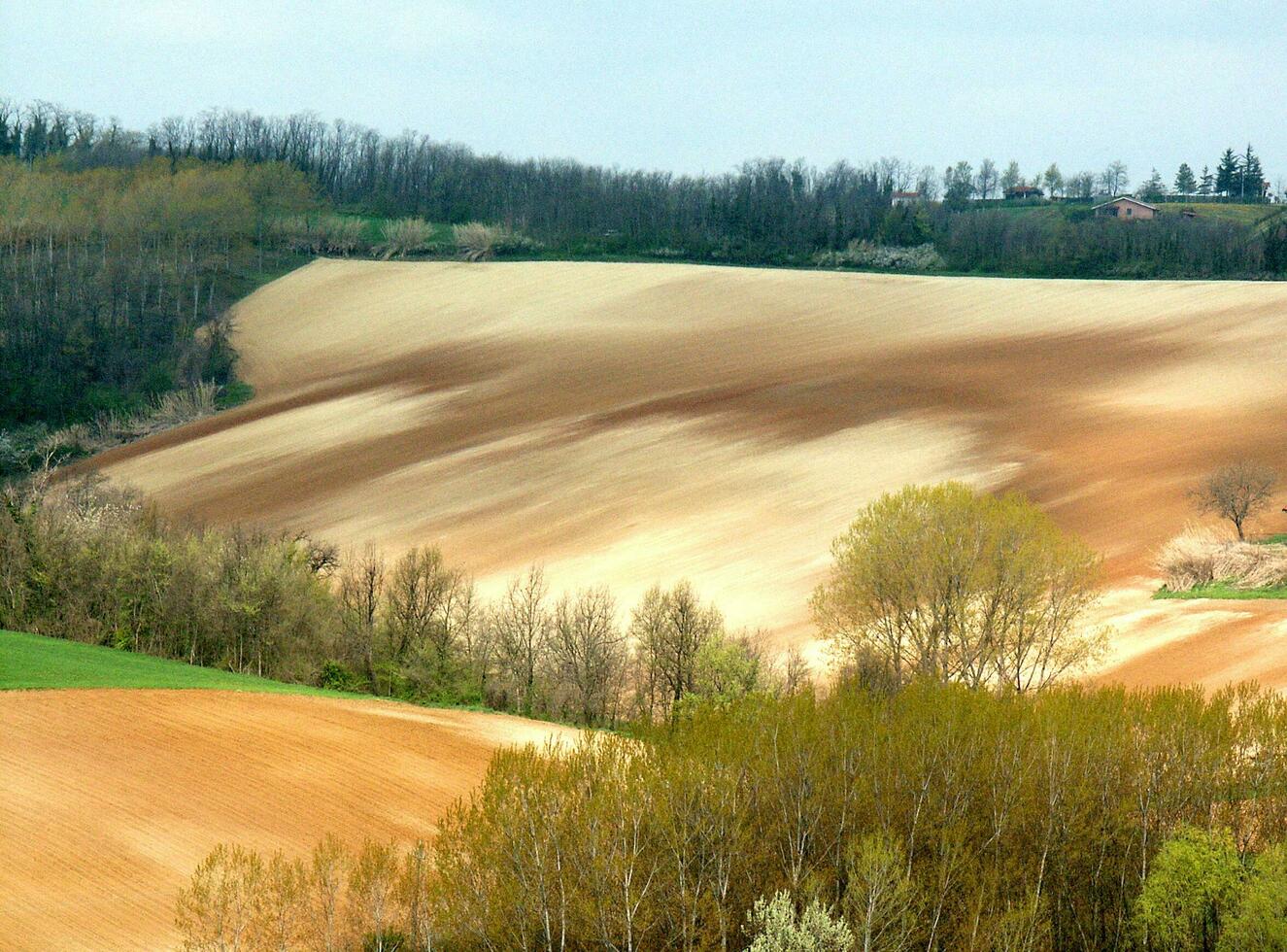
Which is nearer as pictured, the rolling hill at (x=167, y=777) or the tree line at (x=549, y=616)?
the rolling hill at (x=167, y=777)

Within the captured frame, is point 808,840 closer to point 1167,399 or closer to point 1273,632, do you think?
point 1273,632

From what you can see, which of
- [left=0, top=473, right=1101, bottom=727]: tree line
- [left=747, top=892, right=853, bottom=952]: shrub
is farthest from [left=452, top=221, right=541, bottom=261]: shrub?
[left=747, top=892, right=853, bottom=952]: shrub

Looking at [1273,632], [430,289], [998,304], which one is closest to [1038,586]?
[1273,632]

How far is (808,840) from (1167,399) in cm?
5403

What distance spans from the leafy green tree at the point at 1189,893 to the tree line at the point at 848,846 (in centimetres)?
4

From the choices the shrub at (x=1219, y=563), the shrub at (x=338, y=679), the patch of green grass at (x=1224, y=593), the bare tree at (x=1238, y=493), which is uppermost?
the bare tree at (x=1238, y=493)

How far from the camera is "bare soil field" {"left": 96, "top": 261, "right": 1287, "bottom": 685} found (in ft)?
201

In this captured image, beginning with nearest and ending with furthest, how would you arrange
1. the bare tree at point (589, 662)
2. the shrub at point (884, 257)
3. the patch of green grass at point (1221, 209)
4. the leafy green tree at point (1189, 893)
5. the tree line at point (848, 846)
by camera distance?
1. the tree line at point (848, 846)
2. the leafy green tree at point (1189, 893)
3. the bare tree at point (589, 662)
4. the shrub at point (884, 257)
5. the patch of green grass at point (1221, 209)

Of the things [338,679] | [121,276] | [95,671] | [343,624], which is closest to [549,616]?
[343,624]

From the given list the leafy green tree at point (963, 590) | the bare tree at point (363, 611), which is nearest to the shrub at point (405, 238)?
the bare tree at point (363, 611)

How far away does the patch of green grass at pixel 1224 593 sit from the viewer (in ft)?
164

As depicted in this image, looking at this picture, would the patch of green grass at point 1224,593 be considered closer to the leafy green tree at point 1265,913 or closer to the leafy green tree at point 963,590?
the leafy green tree at point 963,590

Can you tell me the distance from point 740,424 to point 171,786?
49716 mm

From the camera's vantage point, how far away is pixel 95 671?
143ft
